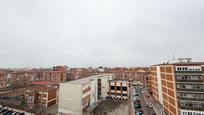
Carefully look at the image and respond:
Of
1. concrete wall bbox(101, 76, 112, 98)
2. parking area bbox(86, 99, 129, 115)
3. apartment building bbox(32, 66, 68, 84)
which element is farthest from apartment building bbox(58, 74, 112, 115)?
apartment building bbox(32, 66, 68, 84)

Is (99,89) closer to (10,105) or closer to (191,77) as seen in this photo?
→ (10,105)

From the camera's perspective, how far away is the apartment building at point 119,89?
48594 millimetres

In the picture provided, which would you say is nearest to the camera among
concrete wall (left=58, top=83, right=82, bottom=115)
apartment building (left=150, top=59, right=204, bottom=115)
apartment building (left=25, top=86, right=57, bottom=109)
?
apartment building (left=150, top=59, right=204, bottom=115)

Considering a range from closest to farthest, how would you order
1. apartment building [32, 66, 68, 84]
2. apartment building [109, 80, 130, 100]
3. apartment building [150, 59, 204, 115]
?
apartment building [150, 59, 204, 115] → apartment building [109, 80, 130, 100] → apartment building [32, 66, 68, 84]

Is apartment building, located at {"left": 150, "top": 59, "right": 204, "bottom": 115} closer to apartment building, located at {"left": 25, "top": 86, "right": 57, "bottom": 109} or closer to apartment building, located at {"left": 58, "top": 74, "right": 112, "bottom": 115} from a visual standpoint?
apartment building, located at {"left": 58, "top": 74, "right": 112, "bottom": 115}

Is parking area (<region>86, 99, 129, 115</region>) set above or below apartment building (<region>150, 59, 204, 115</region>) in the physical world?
below

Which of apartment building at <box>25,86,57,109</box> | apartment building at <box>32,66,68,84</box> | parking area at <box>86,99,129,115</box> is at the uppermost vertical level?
apartment building at <box>32,66,68,84</box>

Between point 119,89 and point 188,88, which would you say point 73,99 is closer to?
point 119,89

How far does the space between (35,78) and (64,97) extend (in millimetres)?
58341

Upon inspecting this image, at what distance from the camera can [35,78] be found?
85.6m

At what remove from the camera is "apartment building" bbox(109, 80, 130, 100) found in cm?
4859

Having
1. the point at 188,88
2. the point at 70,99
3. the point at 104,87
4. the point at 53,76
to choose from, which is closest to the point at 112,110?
the point at 70,99

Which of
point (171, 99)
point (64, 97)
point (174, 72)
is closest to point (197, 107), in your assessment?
point (171, 99)

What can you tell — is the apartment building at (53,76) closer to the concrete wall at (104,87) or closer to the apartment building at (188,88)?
the concrete wall at (104,87)
